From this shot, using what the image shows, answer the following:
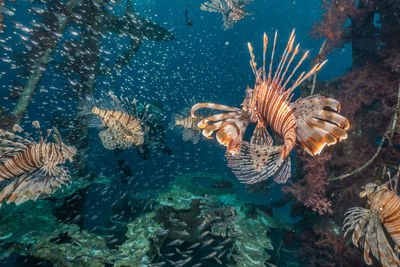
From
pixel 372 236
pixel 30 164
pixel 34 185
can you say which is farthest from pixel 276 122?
pixel 30 164

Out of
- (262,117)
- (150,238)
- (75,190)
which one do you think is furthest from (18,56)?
(262,117)

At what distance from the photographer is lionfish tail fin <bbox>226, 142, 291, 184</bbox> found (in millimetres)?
1962

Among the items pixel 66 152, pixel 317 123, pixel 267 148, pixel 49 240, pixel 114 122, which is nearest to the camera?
pixel 317 123

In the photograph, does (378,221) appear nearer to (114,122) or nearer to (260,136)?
(260,136)

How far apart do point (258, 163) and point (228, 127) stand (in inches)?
20.7

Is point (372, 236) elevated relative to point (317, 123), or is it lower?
lower

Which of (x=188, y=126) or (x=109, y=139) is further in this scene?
(x=188, y=126)

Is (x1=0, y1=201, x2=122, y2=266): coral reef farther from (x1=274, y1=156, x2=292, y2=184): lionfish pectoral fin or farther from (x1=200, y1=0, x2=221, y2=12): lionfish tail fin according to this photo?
(x1=200, y1=0, x2=221, y2=12): lionfish tail fin

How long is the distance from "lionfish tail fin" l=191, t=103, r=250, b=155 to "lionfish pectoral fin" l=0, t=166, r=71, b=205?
1977 millimetres

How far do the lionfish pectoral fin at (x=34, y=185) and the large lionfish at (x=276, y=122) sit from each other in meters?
1.98

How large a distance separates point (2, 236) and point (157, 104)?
5.32 metres

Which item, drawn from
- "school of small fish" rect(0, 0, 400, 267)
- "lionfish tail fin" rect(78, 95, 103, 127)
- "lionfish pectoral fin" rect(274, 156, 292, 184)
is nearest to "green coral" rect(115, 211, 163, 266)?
"school of small fish" rect(0, 0, 400, 267)

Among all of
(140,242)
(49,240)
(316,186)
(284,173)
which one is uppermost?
(316,186)

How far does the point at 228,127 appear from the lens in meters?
1.78
